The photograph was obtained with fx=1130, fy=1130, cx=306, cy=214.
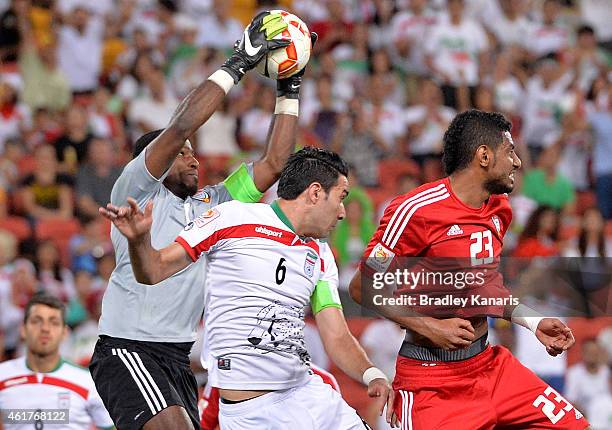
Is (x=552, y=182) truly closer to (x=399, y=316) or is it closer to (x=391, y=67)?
(x=391, y=67)

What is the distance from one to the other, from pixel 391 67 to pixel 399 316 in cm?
916

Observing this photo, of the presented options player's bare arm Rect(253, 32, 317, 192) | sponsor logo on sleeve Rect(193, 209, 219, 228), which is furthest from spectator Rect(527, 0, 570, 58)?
sponsor logo on sleeve Rect(193, 209, 219, 228)

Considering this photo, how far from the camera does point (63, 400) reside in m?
7.42

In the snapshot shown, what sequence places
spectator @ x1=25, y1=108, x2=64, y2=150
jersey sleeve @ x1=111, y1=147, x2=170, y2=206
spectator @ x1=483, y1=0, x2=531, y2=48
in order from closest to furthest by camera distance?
jersey sleeve @ x1=111, y1=147, x2=170, y2=206
spectator @ x1=25, y1=108, x2=64, y2=150
spectator @ x1=483, y1=0, x2=531, y2=48

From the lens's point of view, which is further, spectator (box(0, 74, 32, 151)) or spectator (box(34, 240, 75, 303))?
spectator (box(0, 74, 32, 151))

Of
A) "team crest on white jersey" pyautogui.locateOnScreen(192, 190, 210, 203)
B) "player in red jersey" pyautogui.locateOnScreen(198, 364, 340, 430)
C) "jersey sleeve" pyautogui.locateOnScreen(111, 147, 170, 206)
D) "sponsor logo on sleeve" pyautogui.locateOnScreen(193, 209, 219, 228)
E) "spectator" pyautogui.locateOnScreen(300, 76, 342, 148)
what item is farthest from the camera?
"spectator" pyautogui.locateOnScreen(300, 76, 342, 148)

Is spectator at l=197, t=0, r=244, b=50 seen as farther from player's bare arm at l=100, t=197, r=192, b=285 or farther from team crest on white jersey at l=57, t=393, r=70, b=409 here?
player's bare arm at l=100, t=197, r=192, b=285

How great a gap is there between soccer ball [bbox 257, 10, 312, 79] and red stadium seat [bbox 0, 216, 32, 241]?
560 centimetres

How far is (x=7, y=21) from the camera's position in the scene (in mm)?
13461

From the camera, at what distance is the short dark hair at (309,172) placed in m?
5.33

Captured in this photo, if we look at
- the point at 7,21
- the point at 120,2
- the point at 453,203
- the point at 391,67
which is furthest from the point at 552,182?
the point at 453,203

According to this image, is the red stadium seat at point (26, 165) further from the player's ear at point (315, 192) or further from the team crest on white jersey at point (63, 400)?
the player's ear at point (315, 192)

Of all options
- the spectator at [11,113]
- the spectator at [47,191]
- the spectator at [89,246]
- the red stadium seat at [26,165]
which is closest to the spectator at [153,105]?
the spectator at [11,113]

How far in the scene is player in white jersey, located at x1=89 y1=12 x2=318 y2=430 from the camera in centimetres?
541
